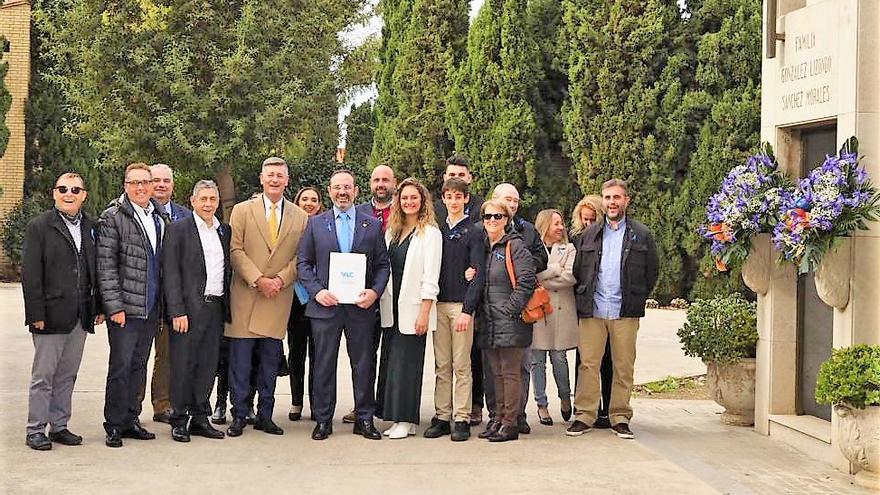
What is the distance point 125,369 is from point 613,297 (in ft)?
11.8

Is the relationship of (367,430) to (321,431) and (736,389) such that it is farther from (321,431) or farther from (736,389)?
(736,389)

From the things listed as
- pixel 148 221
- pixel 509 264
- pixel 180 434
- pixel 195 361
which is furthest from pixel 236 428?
pixel 509 264

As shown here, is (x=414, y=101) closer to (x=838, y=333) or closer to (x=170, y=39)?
(x=170, y=39)

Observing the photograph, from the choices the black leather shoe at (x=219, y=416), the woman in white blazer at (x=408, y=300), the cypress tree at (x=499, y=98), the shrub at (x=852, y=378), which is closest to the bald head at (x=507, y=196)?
the woman in white blazer at (x=408, y=300)

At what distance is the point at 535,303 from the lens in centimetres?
816

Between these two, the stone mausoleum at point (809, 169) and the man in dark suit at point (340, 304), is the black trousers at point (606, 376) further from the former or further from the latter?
the man in dark suit at point (340, 304)

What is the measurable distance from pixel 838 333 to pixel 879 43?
1.94 meters

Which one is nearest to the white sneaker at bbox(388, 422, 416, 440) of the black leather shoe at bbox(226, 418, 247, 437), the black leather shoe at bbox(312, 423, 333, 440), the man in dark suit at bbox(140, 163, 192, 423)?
the black leather shoe at bbox(312, 423, 333, 440)

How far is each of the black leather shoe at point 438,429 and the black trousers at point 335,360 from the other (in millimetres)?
448

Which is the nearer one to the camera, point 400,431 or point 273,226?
point 400,431

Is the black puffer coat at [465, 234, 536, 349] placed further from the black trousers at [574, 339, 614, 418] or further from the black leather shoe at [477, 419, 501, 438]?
the black trousers at [574, 339, 614, 418]

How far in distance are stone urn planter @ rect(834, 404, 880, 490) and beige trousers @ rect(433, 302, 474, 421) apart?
2.64 meters

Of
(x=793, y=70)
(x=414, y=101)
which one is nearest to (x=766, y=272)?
(x=793, y=70)

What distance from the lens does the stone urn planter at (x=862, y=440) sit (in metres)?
6.71
